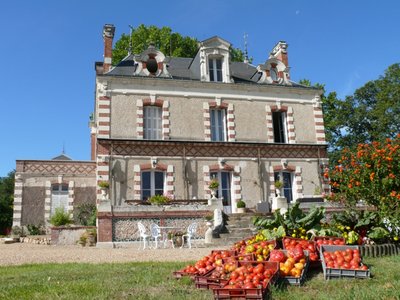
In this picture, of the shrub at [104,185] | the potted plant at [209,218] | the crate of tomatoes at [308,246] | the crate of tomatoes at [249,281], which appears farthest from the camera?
the shrub at [104,185]

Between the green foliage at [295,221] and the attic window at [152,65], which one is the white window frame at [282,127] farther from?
the green foliage at [295,221]

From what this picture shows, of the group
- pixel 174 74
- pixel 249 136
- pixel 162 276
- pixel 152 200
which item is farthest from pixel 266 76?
pixel 162 276

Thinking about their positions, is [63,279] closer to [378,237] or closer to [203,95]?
[378,237]

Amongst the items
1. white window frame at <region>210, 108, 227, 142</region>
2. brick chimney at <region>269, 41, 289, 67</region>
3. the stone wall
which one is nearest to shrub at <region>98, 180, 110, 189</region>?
white window frame at <region>210, 108, 227, 142</region>

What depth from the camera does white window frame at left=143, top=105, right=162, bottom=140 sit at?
682 inches

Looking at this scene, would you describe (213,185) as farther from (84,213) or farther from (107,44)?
(107,44)

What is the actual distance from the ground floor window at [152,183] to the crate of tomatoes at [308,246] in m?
10.6

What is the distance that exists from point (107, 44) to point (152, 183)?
24.0 ft

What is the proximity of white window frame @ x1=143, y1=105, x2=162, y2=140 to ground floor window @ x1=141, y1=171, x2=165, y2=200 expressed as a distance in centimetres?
175

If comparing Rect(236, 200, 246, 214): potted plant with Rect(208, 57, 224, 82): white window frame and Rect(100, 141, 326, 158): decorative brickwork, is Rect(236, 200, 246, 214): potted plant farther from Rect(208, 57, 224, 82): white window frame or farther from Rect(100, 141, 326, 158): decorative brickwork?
Rect(208, 57, 224, 82): white window frame

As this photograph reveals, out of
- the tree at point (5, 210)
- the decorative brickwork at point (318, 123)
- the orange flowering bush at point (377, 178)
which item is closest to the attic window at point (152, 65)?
the decorative brickwork at point (318, 123)

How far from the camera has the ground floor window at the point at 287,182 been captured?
17953 mm

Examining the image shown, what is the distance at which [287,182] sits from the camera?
1811 cm

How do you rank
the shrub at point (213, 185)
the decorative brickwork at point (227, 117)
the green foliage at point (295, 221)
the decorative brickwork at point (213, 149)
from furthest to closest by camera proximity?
the decorative brickwork at point (227, 117) < the decorative brickwork at point (213, 149) < the shrub at point (213, 185) < the green foliage at point (295, 221)
